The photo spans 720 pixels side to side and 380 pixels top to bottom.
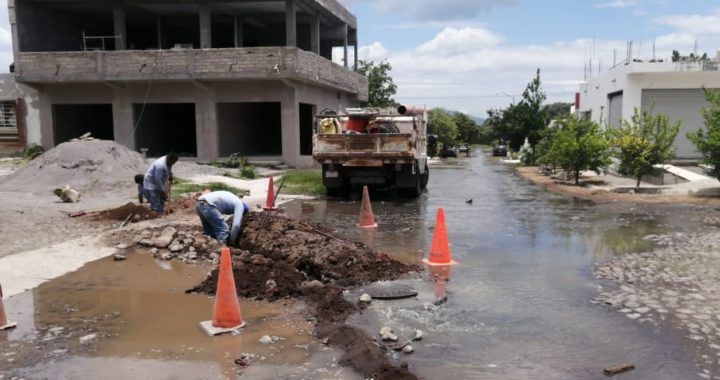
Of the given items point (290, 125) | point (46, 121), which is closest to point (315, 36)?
point (290, 125)

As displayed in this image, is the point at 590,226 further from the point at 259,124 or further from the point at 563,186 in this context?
the point at 259,124

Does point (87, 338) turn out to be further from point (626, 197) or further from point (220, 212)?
point (626, 197)

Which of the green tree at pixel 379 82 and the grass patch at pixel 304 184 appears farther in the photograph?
the green tree at pixel 379 82

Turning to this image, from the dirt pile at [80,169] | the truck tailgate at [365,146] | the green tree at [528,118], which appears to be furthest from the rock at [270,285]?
the green tree at [528,118]

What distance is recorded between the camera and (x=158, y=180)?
35.5 feet

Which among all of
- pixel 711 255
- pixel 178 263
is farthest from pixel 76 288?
pixel 711 255

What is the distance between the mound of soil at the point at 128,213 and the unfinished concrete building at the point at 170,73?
12925mm

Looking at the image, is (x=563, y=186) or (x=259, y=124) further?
(x=259, y=124)

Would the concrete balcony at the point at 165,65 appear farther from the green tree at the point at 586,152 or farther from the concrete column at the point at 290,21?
the green tree at the point at 586,152

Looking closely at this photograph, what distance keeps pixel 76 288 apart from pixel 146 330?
194cm

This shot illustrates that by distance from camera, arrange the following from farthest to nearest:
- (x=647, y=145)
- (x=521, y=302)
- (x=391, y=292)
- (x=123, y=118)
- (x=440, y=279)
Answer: (x=123, y=118) → (x=647, y=145) → (x=440, y=279) → (x=391, y=292) → (x=521, y=302)

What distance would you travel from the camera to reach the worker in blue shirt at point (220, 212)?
812cm

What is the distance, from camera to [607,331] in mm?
5367

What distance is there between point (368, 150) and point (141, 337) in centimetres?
1053
